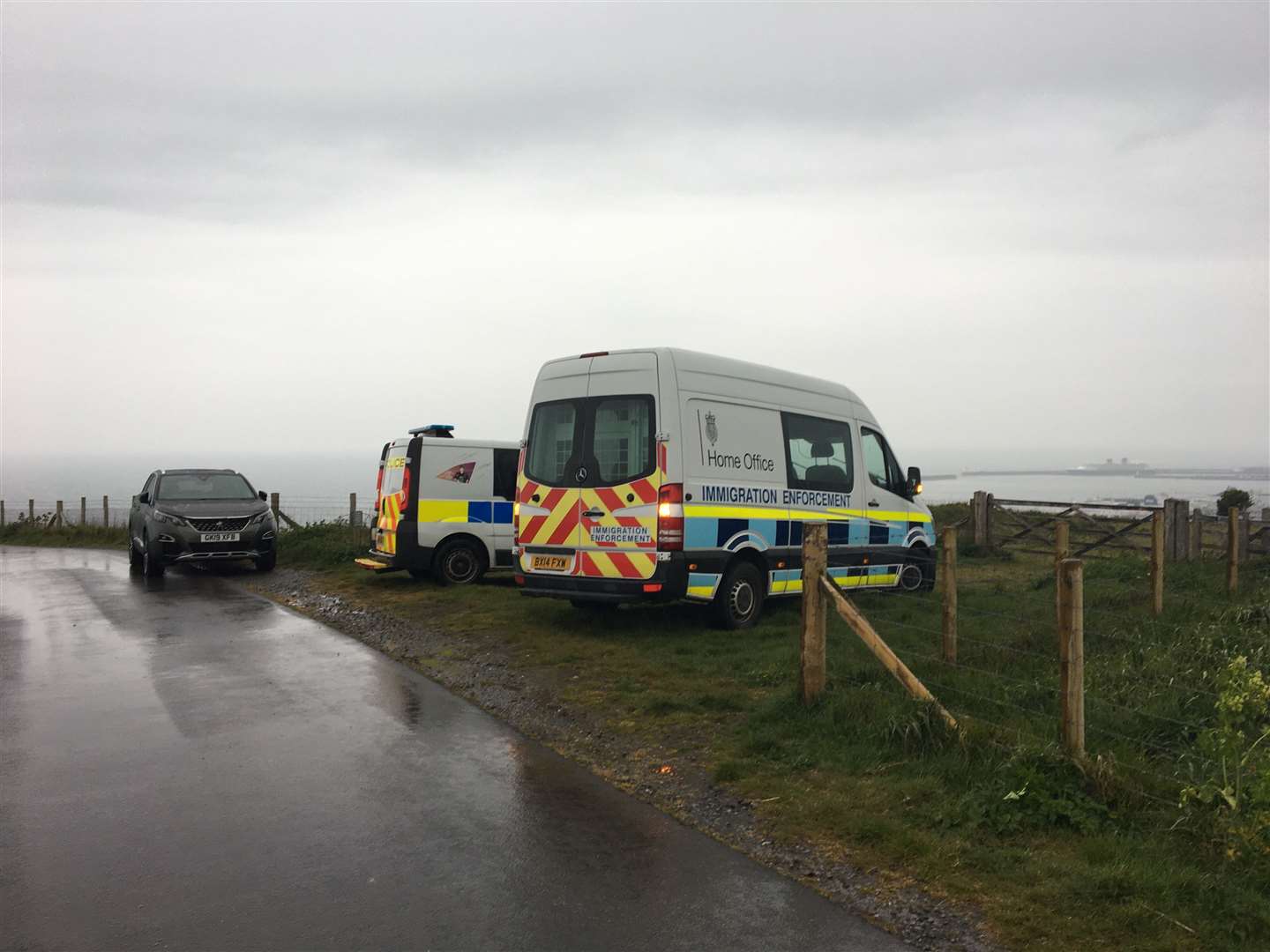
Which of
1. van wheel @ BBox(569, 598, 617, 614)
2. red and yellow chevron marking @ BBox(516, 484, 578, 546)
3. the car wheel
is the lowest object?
van wheel @ BBox(569, 598, 617, 614)

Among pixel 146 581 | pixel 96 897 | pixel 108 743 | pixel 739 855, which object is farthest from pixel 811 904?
pixel 146 581

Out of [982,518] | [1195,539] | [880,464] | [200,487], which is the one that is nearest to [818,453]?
[880,464]

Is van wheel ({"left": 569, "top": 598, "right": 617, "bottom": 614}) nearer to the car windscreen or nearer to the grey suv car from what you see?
the grey suv car

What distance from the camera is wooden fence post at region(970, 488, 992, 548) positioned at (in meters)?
19.9

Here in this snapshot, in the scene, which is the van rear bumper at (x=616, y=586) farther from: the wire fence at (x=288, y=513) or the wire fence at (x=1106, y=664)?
the wire fence at (x=288, y=513)

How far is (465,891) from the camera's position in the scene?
4.18 metres

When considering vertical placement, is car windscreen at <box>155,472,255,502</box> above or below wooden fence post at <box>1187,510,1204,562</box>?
above

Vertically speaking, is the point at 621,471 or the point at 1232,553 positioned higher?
the point at 621,471

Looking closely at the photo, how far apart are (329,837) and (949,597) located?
4644 mm

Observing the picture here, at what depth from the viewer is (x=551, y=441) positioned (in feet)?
34.2

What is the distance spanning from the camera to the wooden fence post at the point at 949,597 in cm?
733

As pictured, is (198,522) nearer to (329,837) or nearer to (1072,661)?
(329,837)

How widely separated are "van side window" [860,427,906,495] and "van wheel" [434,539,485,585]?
5.62 m

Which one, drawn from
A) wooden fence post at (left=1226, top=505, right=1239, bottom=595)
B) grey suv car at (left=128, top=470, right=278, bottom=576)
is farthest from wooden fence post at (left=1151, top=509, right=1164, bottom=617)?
grey suv car at (left=128, top=470, right=278, bottom=576)
